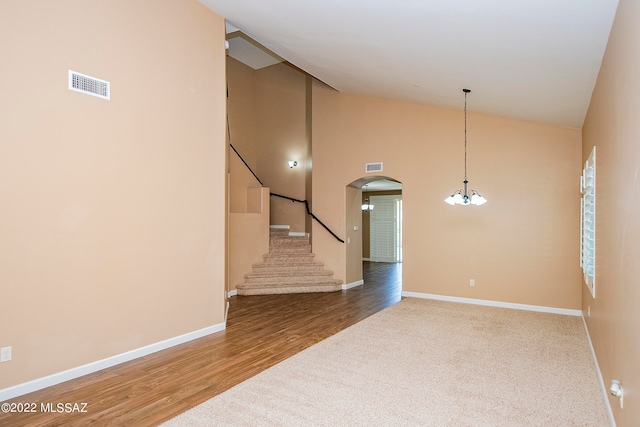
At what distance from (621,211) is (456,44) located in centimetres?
214

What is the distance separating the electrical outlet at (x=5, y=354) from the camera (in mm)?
2977

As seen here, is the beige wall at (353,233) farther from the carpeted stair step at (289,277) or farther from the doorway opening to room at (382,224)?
the doorway opening to room at (382,224)

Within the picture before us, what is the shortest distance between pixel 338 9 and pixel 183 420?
369 centimetres

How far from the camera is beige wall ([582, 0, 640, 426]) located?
193cm

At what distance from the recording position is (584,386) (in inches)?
130

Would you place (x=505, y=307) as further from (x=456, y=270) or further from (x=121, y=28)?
(x=121, y=28)

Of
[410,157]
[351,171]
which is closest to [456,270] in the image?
[410,157]

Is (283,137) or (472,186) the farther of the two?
(283,137)

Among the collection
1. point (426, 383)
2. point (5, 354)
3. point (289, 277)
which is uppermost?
point (5, 354)

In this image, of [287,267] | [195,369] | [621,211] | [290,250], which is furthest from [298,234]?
[621,211]

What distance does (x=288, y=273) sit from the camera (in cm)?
774

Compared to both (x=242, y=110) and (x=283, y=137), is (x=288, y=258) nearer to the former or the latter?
(x=283, y=137)

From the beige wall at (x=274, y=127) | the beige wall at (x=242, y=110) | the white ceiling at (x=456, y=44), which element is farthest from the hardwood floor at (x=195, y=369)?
the beige wall at (x=242, y=110)

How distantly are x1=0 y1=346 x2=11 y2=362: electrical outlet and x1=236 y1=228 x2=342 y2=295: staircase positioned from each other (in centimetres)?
437
